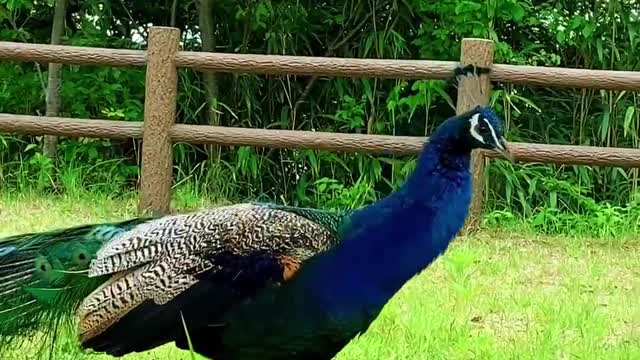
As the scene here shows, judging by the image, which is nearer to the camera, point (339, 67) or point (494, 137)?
point (494, 137)

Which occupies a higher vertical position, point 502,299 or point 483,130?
point 483,130

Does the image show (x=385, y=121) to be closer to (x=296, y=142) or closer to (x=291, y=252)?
(x=296, y=142)

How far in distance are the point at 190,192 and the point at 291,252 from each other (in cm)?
434

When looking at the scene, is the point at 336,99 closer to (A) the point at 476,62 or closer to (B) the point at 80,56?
(A) the point at 476,62

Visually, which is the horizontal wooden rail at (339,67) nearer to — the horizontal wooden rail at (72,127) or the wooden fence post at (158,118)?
the wooden fence post at (158,118)

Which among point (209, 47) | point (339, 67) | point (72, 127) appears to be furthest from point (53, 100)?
point (339, 67)

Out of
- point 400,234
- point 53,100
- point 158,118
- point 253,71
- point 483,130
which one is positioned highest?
point 483,130

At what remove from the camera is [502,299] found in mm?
4859

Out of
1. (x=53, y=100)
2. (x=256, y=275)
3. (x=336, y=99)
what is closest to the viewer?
(x=256, y=275)

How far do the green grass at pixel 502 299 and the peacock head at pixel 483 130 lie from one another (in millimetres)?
902

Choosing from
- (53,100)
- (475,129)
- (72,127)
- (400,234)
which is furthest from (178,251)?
(53,100)

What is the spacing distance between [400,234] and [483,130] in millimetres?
411

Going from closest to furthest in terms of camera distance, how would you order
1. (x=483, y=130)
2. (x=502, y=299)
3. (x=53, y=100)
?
(x=483, y=130), (x=502, y=299), (x=53, y=100)

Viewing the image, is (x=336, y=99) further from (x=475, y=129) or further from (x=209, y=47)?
(x=475, y=129)
